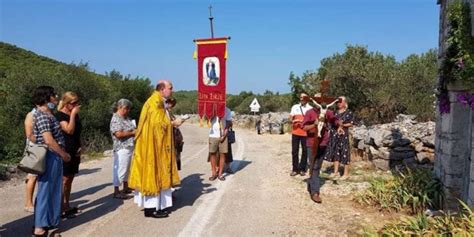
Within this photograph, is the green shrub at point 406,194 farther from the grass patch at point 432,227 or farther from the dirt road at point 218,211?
the grass patch at point 432,227

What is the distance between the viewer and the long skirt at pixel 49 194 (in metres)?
4.87

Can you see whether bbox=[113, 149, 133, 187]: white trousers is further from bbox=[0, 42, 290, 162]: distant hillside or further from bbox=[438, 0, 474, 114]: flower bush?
bbox=[0, 42, 290, 162]: distant hillside

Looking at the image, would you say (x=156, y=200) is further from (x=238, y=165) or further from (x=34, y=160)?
(x=238, y=165)

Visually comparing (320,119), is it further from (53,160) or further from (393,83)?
(393,83)

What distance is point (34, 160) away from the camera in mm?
4738

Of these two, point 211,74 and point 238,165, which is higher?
point 211,74

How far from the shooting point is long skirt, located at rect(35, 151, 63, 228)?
487cm

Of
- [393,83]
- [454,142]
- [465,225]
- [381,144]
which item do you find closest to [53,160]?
[465,225]

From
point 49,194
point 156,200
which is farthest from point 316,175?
point 49,194

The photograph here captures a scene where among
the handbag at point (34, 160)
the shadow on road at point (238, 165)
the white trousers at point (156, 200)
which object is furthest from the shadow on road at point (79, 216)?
the shadow on road at point (238, 165)

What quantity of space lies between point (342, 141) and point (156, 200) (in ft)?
15.3

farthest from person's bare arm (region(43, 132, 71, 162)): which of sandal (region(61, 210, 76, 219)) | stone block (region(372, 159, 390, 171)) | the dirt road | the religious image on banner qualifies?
stone block (region(372, 159, 390, 171))

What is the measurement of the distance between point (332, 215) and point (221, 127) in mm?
3565

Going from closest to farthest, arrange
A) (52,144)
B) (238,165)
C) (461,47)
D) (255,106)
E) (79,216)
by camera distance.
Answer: (52,144)
(461,47)
(79,216)
(238,165)
(255,106)
